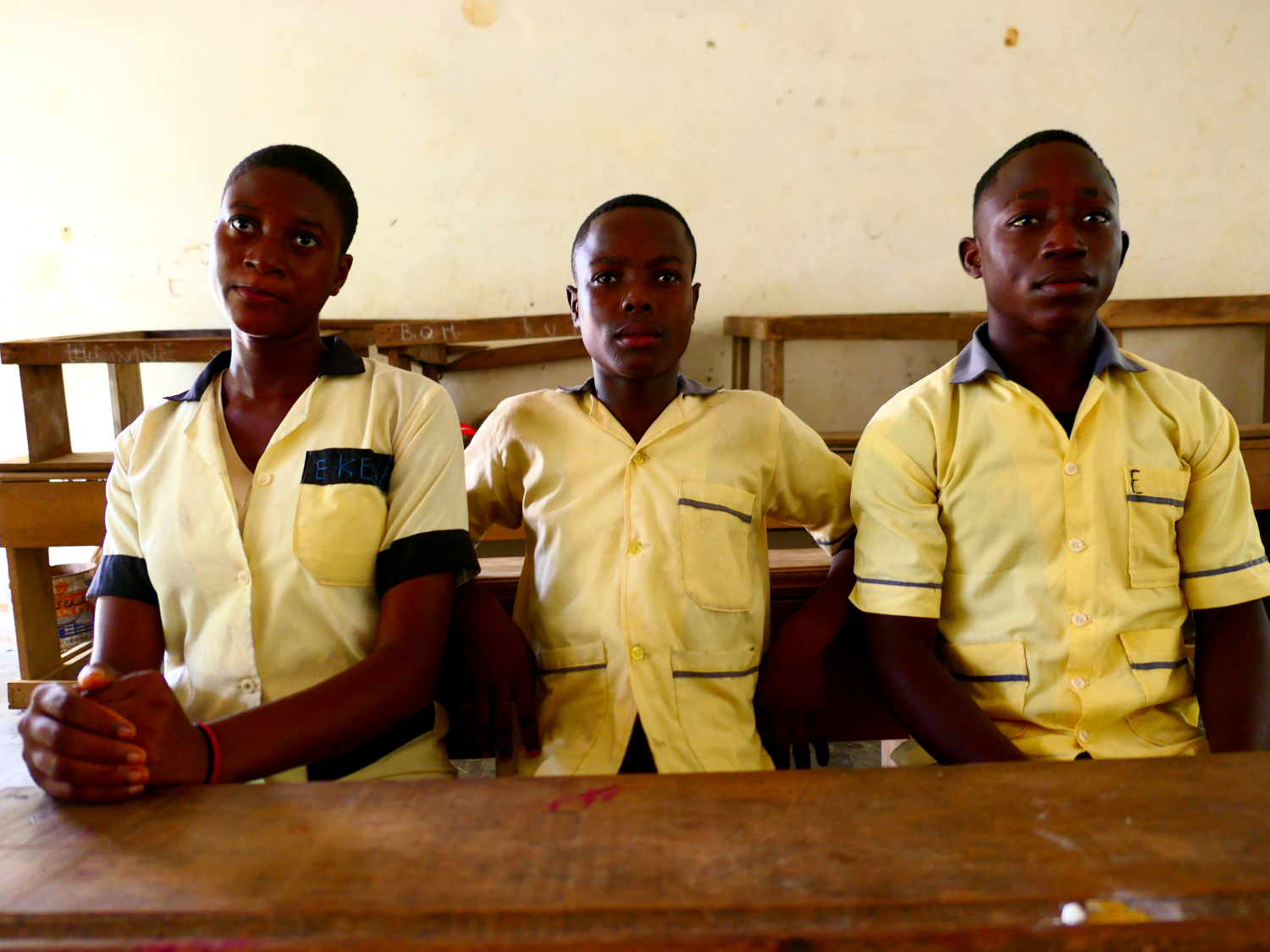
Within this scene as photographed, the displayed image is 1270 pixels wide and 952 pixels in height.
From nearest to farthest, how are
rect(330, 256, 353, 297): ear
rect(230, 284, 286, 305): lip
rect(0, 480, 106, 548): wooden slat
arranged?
rect(230, 284, 286, 305): lip
rect(330, 256, 353, 297): ear
rect(0, 480, 106, 548): wooden slat

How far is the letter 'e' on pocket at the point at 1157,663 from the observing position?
1.19 meters

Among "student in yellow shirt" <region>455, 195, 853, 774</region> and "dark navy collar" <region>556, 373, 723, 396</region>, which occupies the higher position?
"dark navy collar" <region>556, 373, 723, 396</region>

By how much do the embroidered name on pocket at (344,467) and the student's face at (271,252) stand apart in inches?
7.6

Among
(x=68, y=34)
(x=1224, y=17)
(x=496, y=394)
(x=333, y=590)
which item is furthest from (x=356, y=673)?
(x=1224, y=17)

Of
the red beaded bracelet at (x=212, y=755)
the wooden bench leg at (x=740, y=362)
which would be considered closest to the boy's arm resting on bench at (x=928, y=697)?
the red beaded bracelet at (x=212, y=755)

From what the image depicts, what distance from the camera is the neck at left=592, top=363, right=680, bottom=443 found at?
1409mm

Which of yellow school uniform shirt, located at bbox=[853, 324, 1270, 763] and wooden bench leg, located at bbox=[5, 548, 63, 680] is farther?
wooden bench leg, located at bbox=[5, 548, 63, 680]

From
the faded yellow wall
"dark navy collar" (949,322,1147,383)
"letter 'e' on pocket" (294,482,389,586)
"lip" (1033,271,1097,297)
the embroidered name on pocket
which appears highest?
the faded yellow wall

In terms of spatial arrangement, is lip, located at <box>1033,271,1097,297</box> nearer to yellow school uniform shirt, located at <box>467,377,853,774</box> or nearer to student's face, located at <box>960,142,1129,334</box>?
student's face, located at <box>960,142,1129,334</box>

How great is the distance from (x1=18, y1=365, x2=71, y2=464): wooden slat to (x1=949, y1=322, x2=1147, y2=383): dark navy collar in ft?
8.25

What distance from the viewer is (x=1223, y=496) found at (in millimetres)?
1233

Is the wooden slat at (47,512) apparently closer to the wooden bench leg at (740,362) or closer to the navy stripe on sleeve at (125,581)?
the navy stripe on sleeve at (125,581)

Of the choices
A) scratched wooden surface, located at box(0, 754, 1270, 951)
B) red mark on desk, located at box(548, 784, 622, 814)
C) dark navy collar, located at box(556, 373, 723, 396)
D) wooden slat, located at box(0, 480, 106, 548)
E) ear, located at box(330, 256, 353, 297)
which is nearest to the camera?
scratched wooden surface, located at box(0, 754, 1270, 951)

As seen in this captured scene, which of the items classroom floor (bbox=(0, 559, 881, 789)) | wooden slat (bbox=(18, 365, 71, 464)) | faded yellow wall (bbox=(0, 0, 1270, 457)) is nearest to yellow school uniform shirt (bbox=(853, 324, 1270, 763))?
classroom floor (bbox=(0, 559, 881, 789))
